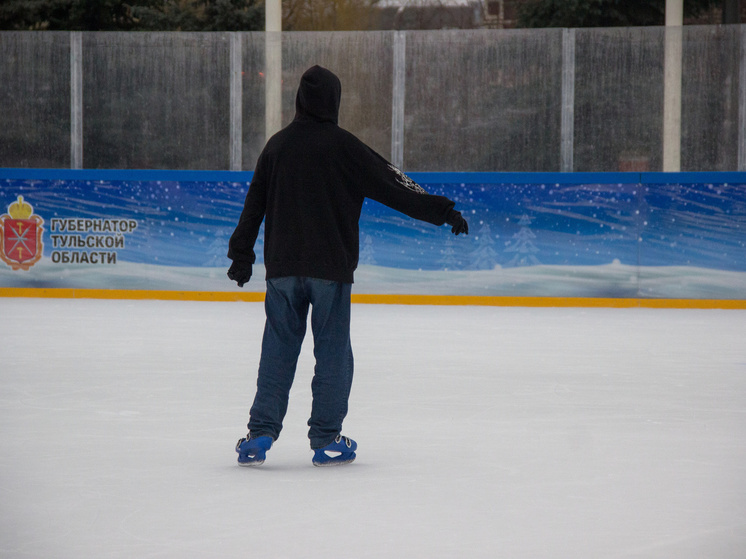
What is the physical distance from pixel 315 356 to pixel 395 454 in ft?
1.80

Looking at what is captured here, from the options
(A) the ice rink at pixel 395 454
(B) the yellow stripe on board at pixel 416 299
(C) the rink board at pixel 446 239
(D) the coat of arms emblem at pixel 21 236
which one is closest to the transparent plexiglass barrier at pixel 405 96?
(C) the rink board at pixel 446 239

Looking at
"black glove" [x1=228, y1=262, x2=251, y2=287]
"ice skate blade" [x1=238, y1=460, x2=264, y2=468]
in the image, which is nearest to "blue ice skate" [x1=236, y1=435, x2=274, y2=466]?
"ice skate blade" [x1=238, y1=460, x2=264, y2=468]

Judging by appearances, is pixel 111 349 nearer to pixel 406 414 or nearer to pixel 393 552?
pixel 406 414

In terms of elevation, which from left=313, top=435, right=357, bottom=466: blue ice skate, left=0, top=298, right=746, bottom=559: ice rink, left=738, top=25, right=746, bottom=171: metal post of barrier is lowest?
left=0, top=298, right=746, bottom=559: ice rink

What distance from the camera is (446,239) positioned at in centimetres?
1066

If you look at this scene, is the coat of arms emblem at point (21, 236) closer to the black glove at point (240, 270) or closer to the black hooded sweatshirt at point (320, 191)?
the black glove at point (240, 270)

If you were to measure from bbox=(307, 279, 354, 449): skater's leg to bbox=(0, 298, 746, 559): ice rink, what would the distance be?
0.53ft

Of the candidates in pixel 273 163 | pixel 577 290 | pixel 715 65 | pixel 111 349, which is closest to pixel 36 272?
pixel 111 349

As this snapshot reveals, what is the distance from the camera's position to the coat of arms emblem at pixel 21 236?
36.3ft

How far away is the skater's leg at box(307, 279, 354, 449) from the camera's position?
11.3ft

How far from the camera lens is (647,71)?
35.3ft

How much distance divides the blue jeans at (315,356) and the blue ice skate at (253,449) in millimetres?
27

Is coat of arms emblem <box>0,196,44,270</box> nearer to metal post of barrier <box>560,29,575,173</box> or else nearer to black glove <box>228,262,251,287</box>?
metal post of barrier <box>560,29,575,173</box>

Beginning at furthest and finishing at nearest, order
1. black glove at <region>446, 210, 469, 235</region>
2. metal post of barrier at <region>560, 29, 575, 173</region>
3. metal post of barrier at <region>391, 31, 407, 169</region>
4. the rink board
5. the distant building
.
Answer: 1. the distant building
2. metal post of barrier at <region>391, 31, 407, 169</region>
3. metal post of barrier at <region>560, 29, 575, 173</region>
4. the rink board
5. black glove at <region>446, 210, 469, 235</region>
